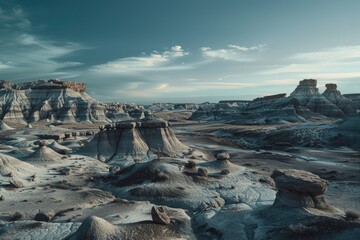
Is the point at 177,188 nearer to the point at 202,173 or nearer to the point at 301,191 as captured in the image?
the point at 202,173

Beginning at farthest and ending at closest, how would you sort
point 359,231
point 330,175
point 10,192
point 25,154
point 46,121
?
1. point 46,121
2. point 25,154
3. point 330,175
4. point 10,192
5. point 359,231

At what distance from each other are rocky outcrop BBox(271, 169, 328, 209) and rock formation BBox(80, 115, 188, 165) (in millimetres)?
29556

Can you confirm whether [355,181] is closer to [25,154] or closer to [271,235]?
[271,235]

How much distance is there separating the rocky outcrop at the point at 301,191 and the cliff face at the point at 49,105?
129 m

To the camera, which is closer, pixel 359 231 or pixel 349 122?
pixel 359 231

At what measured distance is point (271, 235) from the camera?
2442cm

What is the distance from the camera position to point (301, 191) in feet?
90.2

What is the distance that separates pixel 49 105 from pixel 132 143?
10504 cm

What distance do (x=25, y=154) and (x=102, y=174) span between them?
17089 millimetres

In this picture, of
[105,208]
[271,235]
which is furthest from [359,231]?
[105,208]

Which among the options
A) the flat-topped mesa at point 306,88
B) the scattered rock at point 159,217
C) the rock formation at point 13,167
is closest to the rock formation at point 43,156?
the rock formation at point 13,167

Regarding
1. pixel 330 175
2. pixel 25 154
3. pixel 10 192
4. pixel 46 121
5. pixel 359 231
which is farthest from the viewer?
pixel 46 121

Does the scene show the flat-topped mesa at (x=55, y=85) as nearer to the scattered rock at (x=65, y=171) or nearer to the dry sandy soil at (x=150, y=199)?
the dry sandy soil at (x=150, y=199)

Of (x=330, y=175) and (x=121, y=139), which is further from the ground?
(x=121, y=139)
